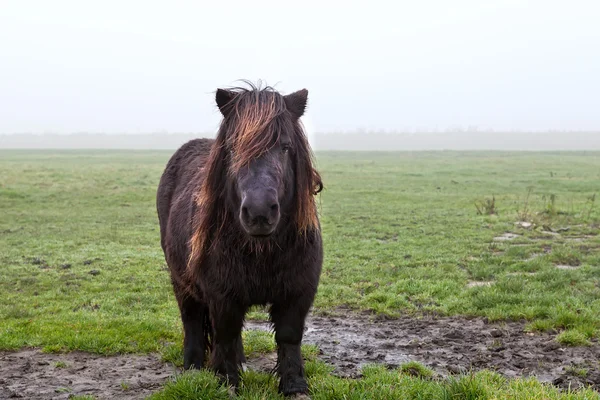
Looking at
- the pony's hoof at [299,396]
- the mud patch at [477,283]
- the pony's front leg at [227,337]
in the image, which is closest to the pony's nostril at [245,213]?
the pony's front leg at [227,337]

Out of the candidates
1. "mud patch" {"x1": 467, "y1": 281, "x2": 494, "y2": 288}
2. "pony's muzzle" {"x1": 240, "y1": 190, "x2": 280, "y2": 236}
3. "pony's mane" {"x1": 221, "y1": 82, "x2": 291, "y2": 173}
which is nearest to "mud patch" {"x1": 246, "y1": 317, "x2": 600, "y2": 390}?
"mud patch" {"x1": 467, "y1": 281, "x2": 494, "y2": 288}

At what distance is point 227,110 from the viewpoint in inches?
176

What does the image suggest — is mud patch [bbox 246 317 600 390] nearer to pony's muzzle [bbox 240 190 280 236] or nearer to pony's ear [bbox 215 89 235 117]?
pony's muzzle [bbox 240 190 280 236]

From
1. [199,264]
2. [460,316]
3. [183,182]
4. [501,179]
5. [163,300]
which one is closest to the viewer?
[199,264]

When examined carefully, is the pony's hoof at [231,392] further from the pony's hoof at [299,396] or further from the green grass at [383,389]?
the pony's hoof at [299,396]

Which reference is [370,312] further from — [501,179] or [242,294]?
[501,179]

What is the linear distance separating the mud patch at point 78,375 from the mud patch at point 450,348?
1.11 m

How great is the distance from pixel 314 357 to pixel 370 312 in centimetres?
244

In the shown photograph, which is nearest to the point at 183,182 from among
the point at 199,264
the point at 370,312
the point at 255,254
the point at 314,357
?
the point at 199,264

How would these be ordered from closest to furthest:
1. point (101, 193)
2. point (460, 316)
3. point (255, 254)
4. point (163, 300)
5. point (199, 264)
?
point (255, 254)
point (199, 264)
point (460, 316)
point (163, 300)
point (101, 193)

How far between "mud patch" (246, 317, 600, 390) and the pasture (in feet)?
0.08

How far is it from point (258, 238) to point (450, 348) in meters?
3.36

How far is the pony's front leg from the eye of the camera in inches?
175

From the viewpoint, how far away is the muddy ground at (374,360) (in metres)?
5.13
